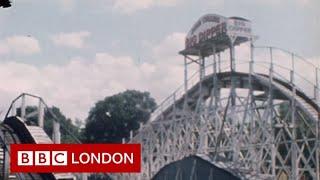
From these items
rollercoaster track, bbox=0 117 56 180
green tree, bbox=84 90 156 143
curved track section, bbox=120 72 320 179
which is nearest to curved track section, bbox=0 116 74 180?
rollercoaster track, bbox=0 117 56 180

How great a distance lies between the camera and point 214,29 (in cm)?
4544

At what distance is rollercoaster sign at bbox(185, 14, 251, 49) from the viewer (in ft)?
143

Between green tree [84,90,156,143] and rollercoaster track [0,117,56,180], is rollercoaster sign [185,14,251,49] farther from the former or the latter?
green tree [84,90,156,143]

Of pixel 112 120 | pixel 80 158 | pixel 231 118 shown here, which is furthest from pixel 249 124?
pixel 112 120

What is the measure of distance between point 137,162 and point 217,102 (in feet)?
79.2

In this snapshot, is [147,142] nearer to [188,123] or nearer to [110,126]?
[188,123]

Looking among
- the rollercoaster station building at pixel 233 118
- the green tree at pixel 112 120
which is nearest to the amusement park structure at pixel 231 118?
the rollercoaster station building at pixel 233 118

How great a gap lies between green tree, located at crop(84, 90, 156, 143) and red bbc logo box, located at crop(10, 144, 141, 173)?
6801 cm

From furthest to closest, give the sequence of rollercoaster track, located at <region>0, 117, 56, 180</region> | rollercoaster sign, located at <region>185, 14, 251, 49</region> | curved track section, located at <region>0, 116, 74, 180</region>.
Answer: rollercoaster sign, located at <region>185, 14, 251, 49</region> → rollercoaster track, located at <region>0, 117, 56, 180</region> → curved track section, located at <region>0, 116, 74, 180</region>

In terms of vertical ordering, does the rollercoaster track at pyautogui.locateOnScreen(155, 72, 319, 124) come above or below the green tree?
above

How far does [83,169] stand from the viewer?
22.9 meters

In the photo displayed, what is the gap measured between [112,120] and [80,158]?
229 feet

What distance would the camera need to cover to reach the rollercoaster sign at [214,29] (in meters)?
43.6

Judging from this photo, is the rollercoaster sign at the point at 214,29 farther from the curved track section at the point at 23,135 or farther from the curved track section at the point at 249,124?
the curved track section at the point at 23,135
